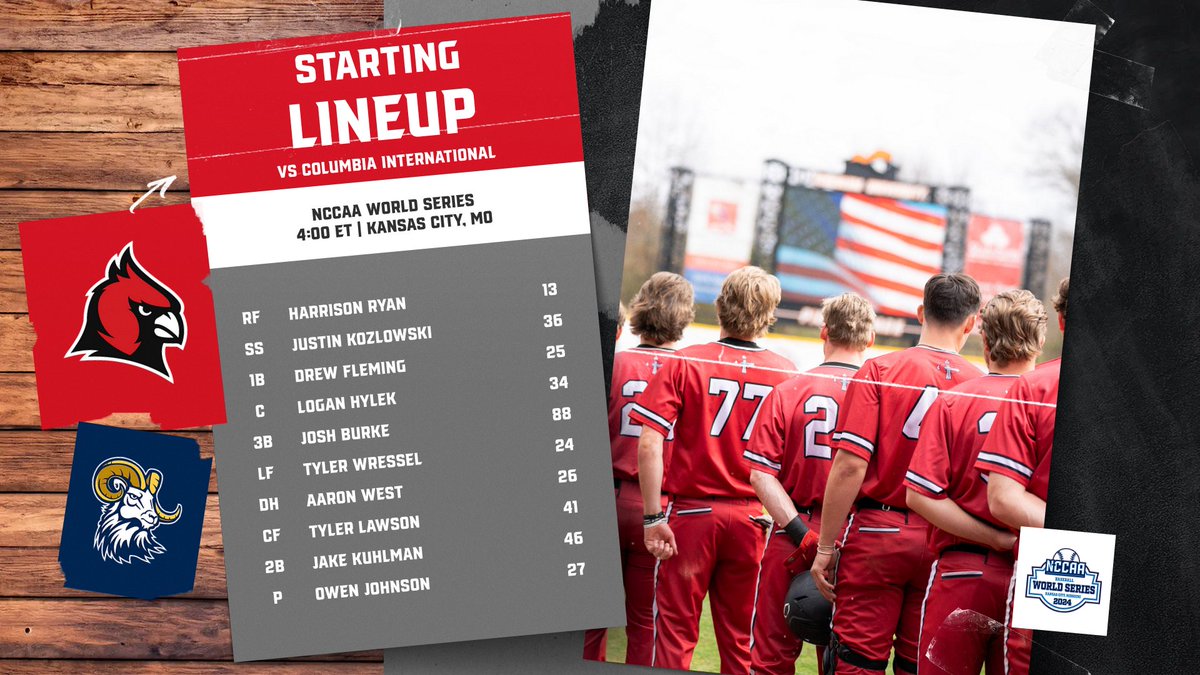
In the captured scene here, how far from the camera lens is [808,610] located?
1.83 meters

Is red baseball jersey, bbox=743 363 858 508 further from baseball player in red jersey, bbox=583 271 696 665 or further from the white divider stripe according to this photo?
the white divider stripe

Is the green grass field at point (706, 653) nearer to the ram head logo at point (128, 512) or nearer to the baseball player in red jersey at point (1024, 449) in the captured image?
the baseball player in red jersey at point (1024, 449)

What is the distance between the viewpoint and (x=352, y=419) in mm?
1833

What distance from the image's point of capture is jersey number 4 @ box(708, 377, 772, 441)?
1.83m

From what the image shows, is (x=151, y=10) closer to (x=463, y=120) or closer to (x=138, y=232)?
(x=138, y=232)

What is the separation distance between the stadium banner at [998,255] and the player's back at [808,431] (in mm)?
367

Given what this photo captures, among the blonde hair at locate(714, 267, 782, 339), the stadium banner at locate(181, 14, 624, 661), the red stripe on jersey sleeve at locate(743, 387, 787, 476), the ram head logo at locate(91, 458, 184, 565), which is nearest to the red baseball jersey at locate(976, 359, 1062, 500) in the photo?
the red stripe on jersey sleeve at locate(743, 387, 787, 476)

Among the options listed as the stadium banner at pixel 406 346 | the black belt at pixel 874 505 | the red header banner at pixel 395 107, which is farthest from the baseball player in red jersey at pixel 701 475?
the red header banner at pixel 395 107

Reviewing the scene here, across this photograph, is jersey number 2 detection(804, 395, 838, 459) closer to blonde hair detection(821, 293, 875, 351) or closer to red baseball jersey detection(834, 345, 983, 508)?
red baseball jersey detection(834, 345, 983, 508)

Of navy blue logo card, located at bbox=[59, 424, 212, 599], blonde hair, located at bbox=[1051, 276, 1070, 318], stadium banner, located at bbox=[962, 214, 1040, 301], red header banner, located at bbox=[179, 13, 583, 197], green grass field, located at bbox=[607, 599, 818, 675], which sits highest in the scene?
red header banner, located at bbox=[179, 13, 583, 197]

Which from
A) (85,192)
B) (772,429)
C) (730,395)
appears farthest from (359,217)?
(772,429)

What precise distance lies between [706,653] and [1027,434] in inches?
32.0

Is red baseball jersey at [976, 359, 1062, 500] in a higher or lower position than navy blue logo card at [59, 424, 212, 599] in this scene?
higher

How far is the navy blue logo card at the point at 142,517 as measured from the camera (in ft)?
6.14
